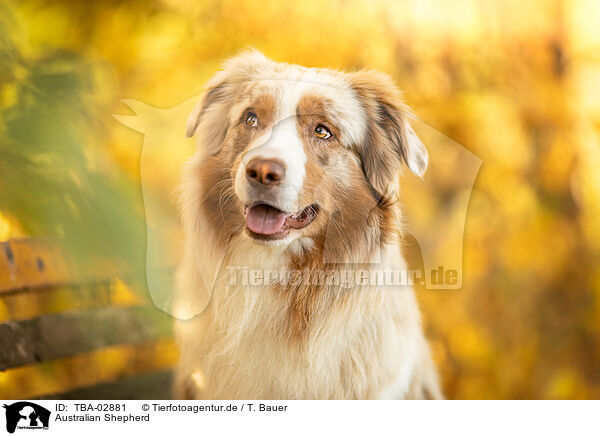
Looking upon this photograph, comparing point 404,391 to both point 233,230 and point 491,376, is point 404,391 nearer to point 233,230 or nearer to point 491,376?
point 491,376

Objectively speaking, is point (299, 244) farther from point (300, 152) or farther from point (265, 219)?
point (300, 152)

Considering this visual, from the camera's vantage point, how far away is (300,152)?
3.71 feet

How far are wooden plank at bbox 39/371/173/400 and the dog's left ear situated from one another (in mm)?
816

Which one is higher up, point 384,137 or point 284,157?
point 384,137

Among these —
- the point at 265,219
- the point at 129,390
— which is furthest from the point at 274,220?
the point at 129,390

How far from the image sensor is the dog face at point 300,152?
113 centimetres

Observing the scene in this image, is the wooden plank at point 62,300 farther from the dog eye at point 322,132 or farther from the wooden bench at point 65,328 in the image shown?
the dog eye at point 322,132

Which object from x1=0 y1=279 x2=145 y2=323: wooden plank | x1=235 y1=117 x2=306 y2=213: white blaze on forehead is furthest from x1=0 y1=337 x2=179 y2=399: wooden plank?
x1=235 y1=117 x2=306 y2=213: white blaze on forehead

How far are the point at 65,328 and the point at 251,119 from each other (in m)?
0.79

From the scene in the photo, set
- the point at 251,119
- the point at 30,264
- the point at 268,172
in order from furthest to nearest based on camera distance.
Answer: the point at 30,264 < the point at 251,119 < the point at 268,172

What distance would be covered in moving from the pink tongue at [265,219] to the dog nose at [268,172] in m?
0.08

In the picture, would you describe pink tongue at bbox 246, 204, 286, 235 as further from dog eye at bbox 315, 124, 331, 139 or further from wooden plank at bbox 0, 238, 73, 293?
wooden plank at bbox 0, 238, 73, 293

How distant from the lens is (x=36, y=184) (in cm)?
139
